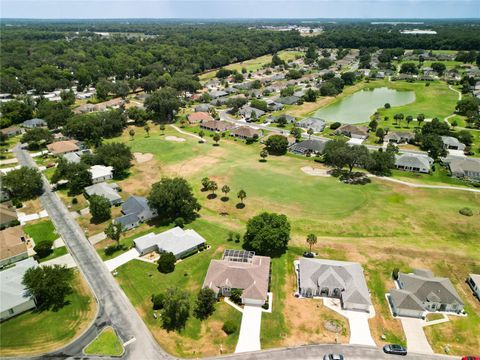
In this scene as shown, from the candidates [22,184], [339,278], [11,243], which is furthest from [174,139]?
[339,278]

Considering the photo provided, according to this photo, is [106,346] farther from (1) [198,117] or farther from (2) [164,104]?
(1) [198,117]

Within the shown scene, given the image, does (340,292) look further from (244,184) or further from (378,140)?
(378,140)

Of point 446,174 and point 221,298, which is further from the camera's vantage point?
point 446,174

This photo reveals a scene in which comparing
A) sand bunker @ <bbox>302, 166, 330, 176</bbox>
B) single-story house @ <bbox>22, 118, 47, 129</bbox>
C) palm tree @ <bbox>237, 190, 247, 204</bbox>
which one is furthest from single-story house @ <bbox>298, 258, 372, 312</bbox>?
single-story house @ <bbox>22, 118, 47, 129</bbox>

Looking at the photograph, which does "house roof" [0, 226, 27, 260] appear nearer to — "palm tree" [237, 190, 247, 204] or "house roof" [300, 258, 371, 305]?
"palm tree" [237, 190, 247, 204]

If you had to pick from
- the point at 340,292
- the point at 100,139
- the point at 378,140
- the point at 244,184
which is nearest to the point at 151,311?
the point at 340,292

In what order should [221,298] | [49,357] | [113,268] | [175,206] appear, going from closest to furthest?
[49,357]
[221,298]
[113,268]
[175,206]

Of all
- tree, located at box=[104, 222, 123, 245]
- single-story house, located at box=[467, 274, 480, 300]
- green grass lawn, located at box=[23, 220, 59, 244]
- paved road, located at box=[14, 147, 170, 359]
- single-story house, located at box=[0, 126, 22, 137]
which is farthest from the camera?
single-story house, located at box=[0, 126, 22, 137]
